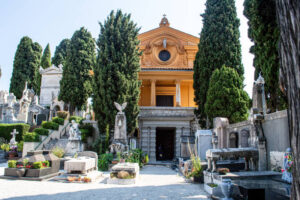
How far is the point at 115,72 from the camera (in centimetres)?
1962

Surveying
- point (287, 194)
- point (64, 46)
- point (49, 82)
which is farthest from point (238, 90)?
point (64, 46)

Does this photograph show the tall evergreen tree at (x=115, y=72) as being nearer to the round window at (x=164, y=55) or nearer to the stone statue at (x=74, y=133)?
the stone statue at (x=74, y=133)

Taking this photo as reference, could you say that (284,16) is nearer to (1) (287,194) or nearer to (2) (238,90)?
(1) (287,194)

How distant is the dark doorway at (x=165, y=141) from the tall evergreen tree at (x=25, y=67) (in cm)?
2609

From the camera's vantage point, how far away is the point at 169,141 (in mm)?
24781

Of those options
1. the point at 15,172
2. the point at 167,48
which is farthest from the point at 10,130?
the point at 167,48

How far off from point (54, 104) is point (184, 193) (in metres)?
27.3

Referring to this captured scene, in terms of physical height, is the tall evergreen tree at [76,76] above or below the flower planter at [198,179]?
above

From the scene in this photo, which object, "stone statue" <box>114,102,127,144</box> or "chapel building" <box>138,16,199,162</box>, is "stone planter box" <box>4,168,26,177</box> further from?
"chapel building" <box>138,16,199,162</box>

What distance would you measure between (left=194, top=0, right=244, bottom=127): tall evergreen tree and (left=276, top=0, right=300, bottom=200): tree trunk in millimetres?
18032

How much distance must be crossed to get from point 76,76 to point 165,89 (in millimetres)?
10078

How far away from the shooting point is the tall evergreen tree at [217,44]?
19.8m

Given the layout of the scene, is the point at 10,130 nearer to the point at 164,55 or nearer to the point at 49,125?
the point at 49,125

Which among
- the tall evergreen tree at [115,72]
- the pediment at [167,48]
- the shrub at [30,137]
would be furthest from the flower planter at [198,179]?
the pediment at [167,48]
